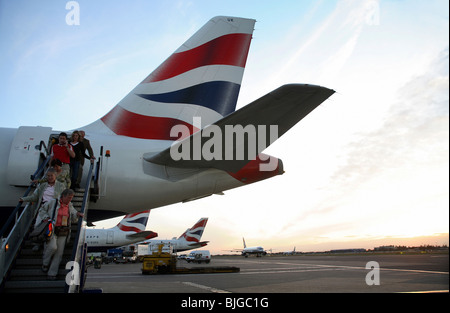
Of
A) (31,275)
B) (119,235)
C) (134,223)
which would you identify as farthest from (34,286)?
(134,223)

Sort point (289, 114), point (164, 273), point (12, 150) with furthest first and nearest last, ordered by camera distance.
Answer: point (164, 273) < point (12, 150) < point (289, 114)

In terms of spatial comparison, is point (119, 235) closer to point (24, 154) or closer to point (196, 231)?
point (196, 231)

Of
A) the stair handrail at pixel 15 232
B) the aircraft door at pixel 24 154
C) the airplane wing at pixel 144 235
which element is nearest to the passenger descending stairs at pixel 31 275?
the stair handrail at pixel 15 232

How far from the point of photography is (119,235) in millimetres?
29219

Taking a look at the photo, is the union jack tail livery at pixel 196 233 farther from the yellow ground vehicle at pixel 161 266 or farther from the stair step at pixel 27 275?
the stair step at pixel 27 275

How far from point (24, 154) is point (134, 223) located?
82.1 ft

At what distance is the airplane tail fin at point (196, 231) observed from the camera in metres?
48.6

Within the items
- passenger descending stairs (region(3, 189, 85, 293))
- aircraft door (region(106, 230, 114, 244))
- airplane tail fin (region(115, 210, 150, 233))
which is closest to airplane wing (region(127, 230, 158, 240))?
airplane tail fin (region(115, 210, 150, 233))

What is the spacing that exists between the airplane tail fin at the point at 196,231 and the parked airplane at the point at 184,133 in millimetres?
41530

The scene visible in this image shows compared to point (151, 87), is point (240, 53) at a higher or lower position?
higher

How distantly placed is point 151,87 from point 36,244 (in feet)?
15.9
